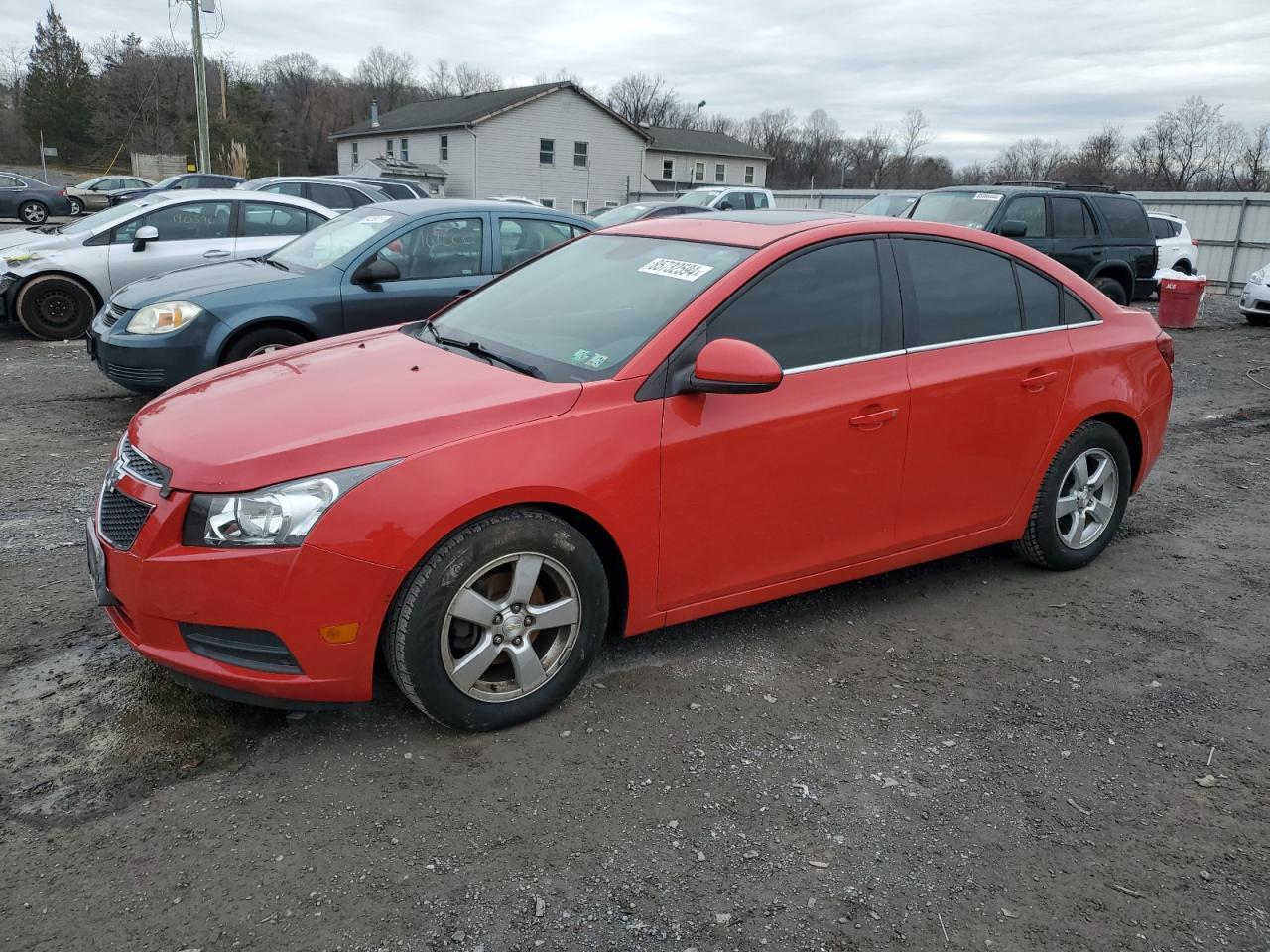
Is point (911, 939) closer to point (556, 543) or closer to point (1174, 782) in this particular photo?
point (1174, 782)

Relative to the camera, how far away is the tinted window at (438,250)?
7430mm

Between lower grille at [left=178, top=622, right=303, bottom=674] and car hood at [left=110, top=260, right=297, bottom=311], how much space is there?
4582mm

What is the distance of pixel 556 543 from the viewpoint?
3.19 metres

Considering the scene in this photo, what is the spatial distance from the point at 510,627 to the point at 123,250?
30.0 feet

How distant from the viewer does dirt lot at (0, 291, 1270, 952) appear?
2.49 meters

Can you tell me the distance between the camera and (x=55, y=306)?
1038 cm

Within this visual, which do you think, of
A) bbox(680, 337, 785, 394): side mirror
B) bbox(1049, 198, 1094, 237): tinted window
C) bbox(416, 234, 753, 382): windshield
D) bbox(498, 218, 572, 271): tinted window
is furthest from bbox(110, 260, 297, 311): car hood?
bbox(1049, 198, 1094, 237): tinted window

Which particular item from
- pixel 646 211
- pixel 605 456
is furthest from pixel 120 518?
pixel 646 211

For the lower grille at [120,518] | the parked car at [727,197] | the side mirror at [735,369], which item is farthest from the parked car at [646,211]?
the lower grille at [120,518]

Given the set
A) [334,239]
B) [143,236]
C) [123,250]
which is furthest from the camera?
[123,250]

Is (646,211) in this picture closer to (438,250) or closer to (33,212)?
(438,250)

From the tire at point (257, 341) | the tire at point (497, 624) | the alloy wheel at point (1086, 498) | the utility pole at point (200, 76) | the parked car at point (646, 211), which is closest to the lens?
the tire at point (497, 624)

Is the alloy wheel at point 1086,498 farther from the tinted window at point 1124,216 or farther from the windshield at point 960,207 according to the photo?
the tinted window at point 1124,216

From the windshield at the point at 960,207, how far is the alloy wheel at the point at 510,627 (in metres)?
10.6
